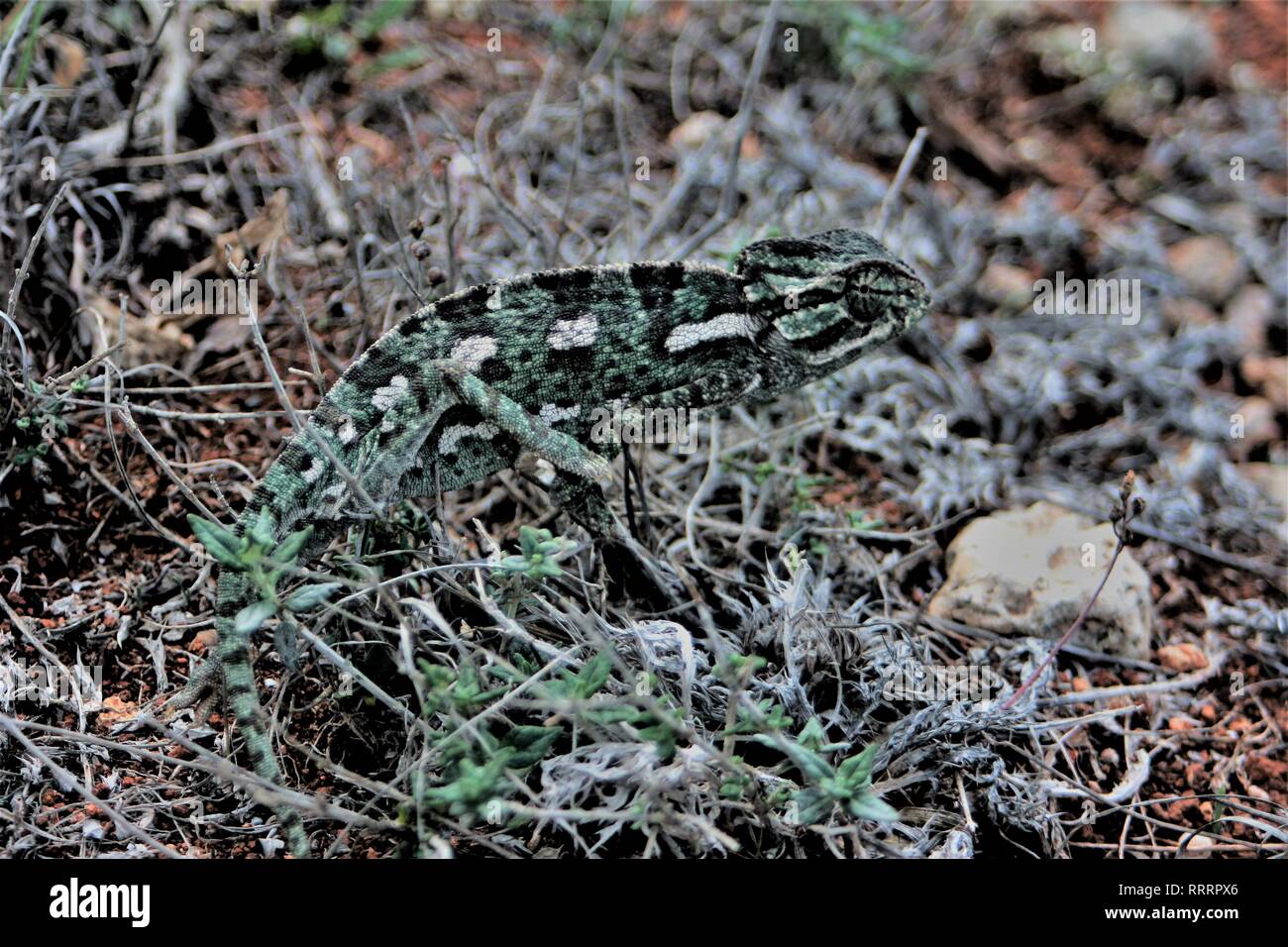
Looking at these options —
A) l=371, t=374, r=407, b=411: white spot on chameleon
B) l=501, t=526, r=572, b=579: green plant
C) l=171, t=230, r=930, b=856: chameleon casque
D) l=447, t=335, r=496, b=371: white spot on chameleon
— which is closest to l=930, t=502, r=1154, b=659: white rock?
l=171, t=230, r=930, b=856: chameleon casque

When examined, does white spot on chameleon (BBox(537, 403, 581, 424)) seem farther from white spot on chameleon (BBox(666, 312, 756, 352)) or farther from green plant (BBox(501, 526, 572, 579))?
green plant (BBox(501, 526, 572, 579))

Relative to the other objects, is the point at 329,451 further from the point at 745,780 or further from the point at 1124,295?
the point at 1124,295

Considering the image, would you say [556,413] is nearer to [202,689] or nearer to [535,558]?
[535,558]

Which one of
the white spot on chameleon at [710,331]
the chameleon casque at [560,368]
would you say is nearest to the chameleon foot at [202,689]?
the chameleon casque at [560,368]

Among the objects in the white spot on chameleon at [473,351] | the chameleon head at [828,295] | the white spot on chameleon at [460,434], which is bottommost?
the white spot on chameleon at [460,434]

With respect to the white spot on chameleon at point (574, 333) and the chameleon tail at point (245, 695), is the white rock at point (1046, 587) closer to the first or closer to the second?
the white spot on chameleon at point (574, 333)
